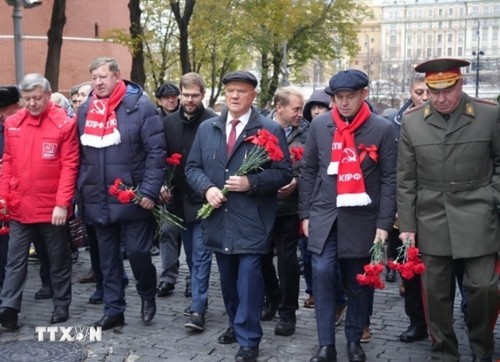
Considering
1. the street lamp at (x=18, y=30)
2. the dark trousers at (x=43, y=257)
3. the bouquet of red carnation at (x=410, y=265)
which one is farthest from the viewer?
the street lamp at (x=18, y=30)

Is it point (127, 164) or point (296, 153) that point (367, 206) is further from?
point (127, 164)

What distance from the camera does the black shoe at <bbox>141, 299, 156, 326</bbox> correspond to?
6.53 metres

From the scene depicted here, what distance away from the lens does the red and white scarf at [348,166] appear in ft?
17.4

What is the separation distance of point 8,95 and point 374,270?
4094 millimetres

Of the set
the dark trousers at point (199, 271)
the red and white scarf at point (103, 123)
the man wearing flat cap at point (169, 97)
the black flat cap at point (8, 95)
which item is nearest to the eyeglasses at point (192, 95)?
the red and white scarf at point (103, 123)

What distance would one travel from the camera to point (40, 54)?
35.8 meters

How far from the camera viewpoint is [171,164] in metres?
6.68

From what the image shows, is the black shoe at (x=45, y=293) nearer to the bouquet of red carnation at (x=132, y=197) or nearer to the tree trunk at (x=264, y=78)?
the bouquet of red carnation at (x=132, y=197)

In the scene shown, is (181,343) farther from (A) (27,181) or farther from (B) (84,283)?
(B) (84,283)

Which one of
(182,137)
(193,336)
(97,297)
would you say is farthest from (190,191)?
(97,297)

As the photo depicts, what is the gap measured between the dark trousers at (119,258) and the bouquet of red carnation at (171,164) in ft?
1.63

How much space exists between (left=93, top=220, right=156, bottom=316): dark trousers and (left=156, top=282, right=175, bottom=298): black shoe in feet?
3.27

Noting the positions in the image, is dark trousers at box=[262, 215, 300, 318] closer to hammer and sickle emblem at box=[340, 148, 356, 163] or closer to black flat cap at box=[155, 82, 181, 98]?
hammer and sickle emblem at box=[340, 148, 356, 163]

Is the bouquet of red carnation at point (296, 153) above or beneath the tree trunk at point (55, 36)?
beneath
